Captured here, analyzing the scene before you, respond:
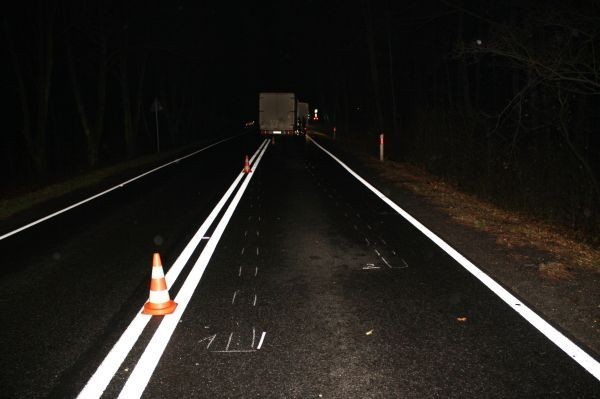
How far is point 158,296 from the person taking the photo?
5195 millimetres

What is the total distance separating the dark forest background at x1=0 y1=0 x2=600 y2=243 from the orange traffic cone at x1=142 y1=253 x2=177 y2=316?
7.93 meters

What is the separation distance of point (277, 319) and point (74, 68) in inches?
1095

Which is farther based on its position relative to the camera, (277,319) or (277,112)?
(277,112)

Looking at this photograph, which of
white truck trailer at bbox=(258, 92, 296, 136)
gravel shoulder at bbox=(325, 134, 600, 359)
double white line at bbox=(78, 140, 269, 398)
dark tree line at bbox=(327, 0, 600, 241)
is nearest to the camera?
double white line at bbox=(78, 140, 269, 398)

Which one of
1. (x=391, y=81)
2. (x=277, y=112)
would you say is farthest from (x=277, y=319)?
(x=277, y=112)

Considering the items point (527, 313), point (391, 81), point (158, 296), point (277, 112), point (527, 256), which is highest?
point (391, 81)

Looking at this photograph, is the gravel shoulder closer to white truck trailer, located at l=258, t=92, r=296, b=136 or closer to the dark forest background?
the dark forest background

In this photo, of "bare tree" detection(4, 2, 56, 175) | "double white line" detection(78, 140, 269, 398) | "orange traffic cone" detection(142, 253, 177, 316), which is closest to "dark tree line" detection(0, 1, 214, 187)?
"bare tree" detection(4, 2, 56, 175)

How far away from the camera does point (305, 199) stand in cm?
1236

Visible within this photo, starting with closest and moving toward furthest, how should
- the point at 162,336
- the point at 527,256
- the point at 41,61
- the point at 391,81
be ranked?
the point at 162,336 → the point at 527,256 → the point at 41,61 → the point at 391,81

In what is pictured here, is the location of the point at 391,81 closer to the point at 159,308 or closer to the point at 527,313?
the point at 527,313

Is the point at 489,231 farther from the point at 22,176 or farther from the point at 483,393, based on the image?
the point at 22,176

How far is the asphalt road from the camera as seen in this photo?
3.81 m

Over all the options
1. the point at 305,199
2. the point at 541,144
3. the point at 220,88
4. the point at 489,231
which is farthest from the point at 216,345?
the point at 220,88
